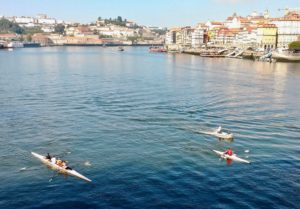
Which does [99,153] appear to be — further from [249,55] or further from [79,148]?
[249,55]

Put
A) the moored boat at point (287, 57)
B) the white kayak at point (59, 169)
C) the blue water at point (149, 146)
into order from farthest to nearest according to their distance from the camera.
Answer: the moored boat at point (287, 57), the white kayak at point (59, 169), the blue water at point (149, 146)

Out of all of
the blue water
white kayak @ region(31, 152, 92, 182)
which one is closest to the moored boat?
the blue water

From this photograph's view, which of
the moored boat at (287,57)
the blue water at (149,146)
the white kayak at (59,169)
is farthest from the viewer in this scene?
the moored boat at (287,57)

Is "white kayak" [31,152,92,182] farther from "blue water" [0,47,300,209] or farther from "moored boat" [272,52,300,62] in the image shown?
"moored boat" [272,52,300,62]

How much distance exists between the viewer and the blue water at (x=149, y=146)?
33.4 meters

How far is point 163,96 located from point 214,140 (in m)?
30.0

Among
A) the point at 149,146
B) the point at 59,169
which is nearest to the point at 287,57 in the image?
the point at 149,146

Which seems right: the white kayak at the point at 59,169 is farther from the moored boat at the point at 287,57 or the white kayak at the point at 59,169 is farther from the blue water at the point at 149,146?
the moored boat at the point at 287,57

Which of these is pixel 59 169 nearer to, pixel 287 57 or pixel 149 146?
pixel 149 146

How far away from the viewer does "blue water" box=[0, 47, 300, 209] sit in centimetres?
3338

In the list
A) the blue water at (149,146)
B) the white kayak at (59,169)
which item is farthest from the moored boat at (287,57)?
the white kayak at (59,169)

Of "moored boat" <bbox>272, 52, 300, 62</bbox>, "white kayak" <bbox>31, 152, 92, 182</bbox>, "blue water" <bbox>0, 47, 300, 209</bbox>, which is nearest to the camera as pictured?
"blue water" <bbox>0, 47, 300, 209</bbox>

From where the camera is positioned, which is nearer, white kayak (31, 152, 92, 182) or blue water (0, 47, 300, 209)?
blue water (0, 47, 300, 209)

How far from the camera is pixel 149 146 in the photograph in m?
45.9
